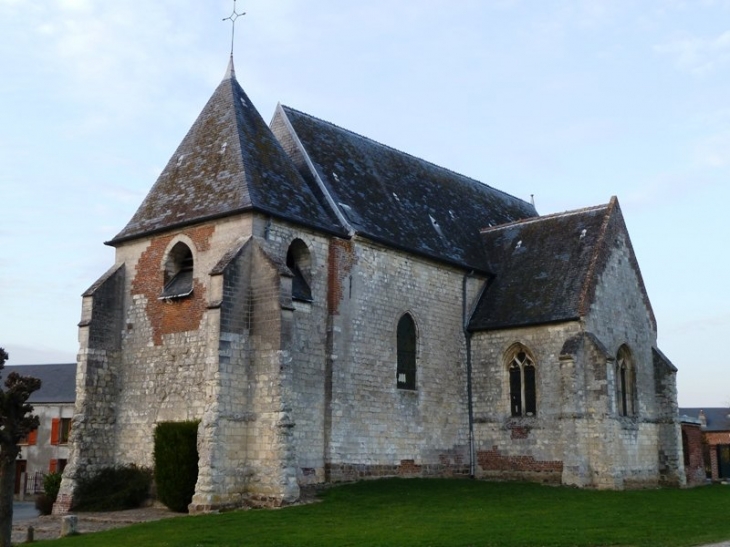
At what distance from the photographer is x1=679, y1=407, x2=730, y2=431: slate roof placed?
2383 inches

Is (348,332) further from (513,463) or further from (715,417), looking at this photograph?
(715,417)

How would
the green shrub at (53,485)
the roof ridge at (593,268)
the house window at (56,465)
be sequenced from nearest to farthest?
1. the green shrub at (53,485)
2. the roof ridge at (593,268)
3. the house window at (56,465)

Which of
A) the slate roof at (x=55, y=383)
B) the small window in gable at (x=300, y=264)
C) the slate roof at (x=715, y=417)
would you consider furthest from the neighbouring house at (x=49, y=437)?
the slate roof at (x=715, y=417)

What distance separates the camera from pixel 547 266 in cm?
2684

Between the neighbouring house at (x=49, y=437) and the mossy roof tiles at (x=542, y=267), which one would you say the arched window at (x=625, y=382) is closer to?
the mossy roof tiles at (x=542, y=267)

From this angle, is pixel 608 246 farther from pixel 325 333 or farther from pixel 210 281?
pixel 210 281

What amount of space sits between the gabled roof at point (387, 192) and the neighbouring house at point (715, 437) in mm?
19000

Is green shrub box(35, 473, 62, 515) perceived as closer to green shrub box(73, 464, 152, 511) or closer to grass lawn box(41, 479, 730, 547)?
green shrub box(73, 464, 152, 511)

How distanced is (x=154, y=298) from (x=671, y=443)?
56.1 feet

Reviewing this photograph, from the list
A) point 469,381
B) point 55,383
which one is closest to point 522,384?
point 469,381

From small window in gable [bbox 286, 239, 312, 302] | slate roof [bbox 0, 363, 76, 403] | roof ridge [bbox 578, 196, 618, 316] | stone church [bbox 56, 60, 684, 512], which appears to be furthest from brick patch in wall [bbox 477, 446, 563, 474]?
slate roof [bbox 0, 363, 76, 403]

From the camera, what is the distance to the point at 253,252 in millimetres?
19766

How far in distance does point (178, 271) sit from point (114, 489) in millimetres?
5858

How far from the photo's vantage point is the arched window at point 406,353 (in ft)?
78.0
